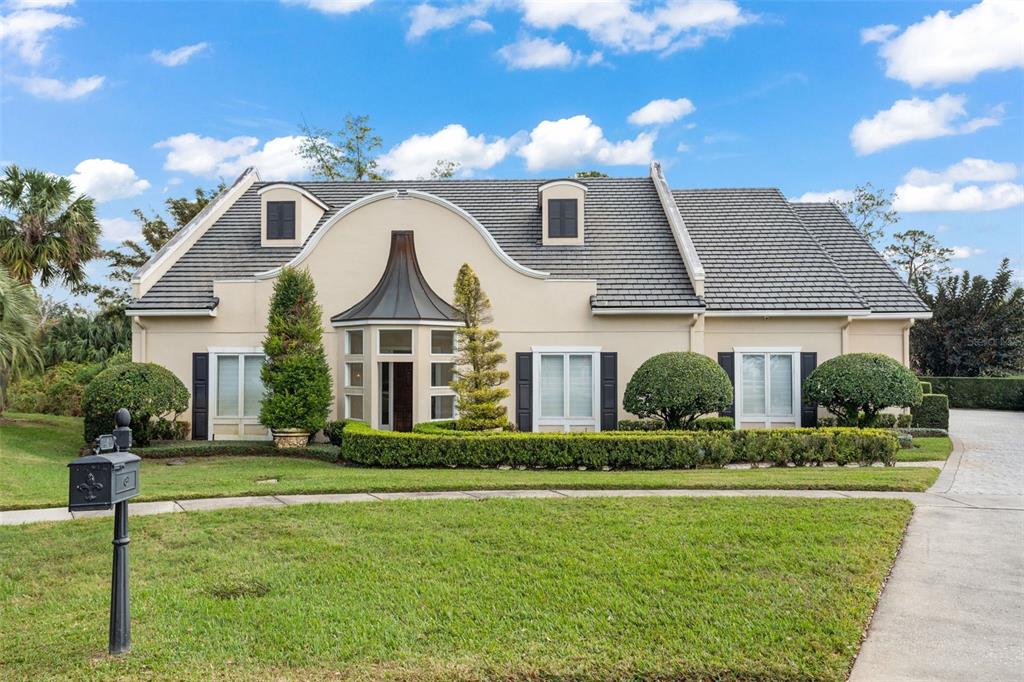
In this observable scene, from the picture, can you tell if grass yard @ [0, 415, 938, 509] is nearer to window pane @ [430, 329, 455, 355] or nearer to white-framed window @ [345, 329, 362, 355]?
white-framed window @ [345, 329, 362, 355]

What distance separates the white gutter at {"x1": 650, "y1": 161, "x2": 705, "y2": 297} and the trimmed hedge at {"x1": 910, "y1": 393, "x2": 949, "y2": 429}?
8.01 meters

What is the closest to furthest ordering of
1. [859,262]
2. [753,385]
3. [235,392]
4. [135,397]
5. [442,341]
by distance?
[135,397], [442,341], [235,392], [753,385], [859,262]

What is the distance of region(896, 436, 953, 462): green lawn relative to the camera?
15.5 meters

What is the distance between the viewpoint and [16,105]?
43.2ft

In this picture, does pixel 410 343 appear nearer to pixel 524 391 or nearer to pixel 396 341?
pixel 396 341

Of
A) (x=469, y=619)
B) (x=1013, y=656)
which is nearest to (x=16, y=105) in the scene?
(x=469, y=619)

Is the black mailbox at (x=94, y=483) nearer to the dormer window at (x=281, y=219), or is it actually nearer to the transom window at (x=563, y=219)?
the transom window at (x=563, y=219)

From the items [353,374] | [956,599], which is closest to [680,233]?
[353,374]

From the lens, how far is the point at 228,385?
19250 mm

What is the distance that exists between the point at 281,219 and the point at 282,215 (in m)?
0.12

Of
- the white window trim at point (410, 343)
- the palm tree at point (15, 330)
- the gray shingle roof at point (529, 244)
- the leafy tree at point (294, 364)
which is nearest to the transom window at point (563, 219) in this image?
the gray shingle roof at point (529, 244)

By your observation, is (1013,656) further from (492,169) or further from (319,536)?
(492,169)

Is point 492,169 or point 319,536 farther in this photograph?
point 492,169

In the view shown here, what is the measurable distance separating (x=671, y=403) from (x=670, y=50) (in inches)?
359
